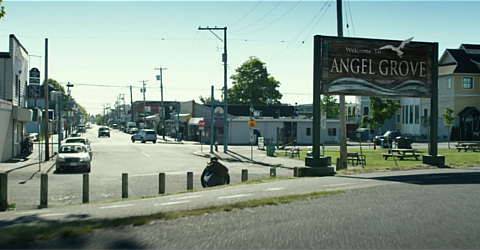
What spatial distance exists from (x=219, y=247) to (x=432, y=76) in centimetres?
1548

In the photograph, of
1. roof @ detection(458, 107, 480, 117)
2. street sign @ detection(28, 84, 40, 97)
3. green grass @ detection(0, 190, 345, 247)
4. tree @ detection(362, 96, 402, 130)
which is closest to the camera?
green grass @ detection(0, 190, 345, 247)

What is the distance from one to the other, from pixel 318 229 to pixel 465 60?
212ft

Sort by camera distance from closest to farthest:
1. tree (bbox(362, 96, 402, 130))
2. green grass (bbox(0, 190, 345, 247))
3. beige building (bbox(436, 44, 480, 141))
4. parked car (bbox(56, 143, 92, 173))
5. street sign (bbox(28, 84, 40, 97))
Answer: green grass (bbox(0, 190, 345, 247))
parked car (bbox(56, 143, 92, 173))
street sign (bbox(28, 84, 40, 97))
tree (bbox(362, 96, 402, 130))
beige building (bbox(436, 44, 480, 141))

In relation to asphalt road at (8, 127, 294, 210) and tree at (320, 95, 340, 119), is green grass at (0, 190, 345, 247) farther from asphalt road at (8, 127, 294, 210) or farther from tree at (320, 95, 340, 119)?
tree at (320, 95, 340, 119)

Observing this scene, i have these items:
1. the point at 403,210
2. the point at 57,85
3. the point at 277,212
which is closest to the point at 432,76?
the point at 403,210

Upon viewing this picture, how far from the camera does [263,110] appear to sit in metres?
79.6

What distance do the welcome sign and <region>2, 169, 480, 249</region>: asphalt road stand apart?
27.9 ft

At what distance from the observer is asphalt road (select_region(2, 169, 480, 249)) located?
632 cm

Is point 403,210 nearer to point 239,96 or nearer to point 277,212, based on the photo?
point 277,212

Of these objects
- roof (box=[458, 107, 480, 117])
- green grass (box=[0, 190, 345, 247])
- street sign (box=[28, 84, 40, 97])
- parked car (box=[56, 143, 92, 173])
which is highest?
street sign (box=[28, 84, 40, 97])

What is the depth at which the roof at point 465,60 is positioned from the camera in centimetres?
6184

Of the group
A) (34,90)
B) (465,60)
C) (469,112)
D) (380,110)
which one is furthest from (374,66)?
(465,60)

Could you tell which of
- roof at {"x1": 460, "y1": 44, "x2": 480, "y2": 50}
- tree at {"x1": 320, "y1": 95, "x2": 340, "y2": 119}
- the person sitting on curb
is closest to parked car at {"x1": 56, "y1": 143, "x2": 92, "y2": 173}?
the person sitting on curb

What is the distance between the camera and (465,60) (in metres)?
63.6
